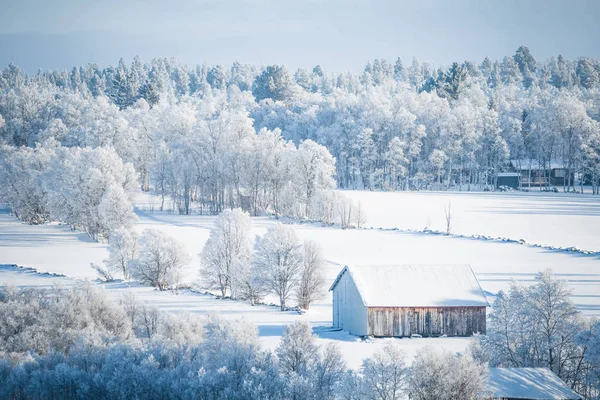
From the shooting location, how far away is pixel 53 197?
74.1 m

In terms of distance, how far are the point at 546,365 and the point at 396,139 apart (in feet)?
262

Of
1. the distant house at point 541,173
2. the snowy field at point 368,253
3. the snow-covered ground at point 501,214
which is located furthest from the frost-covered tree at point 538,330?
the distant house at point 541,173

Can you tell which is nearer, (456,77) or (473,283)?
(473,283)

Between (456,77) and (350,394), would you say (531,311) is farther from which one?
(456,77)

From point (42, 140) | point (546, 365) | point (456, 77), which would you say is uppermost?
point (456, 77)

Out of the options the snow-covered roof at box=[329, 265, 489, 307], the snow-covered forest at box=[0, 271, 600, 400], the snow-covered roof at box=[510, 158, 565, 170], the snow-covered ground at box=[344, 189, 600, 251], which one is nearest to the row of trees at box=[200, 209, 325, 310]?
the snow-covered roof at box=[329, 265, 489, 307]

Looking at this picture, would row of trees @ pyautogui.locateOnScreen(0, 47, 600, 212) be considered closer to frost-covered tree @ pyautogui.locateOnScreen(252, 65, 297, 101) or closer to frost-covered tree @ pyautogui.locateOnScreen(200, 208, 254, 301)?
frost-covered tree @ pyautogui.locateOnScreen(252, 65, 297, 101)

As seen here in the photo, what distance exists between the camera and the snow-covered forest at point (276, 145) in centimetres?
8006

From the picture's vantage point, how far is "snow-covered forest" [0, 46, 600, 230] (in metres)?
80.1

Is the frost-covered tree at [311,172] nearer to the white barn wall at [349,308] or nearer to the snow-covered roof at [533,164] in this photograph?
the white barn wall at [349,308]

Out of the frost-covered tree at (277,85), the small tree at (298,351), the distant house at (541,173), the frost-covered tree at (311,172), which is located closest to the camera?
the small tree at (298,351)

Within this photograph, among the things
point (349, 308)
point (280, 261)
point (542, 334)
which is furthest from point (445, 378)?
point (280, 261)

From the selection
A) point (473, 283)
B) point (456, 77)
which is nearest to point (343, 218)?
point (473, 283)

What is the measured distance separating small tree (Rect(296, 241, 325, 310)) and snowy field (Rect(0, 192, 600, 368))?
1057 millimetres
